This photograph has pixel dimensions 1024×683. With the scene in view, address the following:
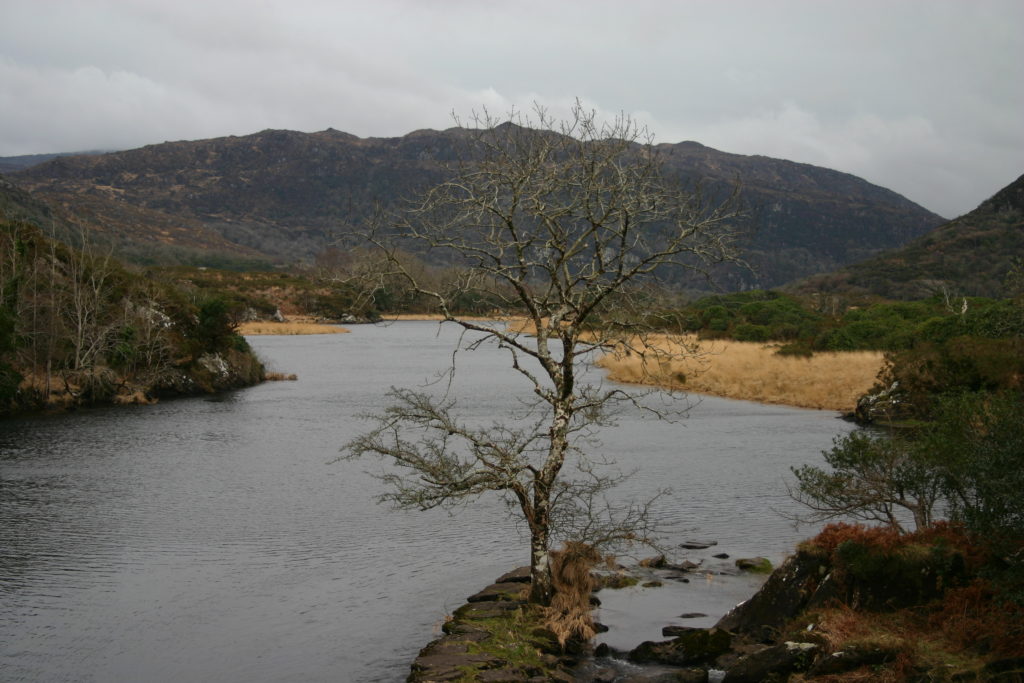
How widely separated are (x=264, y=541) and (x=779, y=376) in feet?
125

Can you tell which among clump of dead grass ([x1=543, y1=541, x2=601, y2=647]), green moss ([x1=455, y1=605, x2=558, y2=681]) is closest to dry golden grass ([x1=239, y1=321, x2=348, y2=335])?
clump of dead grass ([x1=543, y1=541, x2=601, y2=647])

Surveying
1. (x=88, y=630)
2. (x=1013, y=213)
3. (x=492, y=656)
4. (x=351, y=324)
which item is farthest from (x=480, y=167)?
(x=1013, y=213)

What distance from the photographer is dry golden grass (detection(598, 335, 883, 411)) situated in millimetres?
48219

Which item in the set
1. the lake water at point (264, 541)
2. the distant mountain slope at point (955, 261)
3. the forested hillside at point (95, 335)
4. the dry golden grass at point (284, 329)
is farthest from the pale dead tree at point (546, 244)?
the distant mountain slope at point (955, 261)

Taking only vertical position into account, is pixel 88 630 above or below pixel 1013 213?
below

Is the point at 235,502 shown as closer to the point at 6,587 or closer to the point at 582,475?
the point at 6,587

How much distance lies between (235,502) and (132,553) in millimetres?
5461

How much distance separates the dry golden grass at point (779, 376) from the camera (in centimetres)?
4822

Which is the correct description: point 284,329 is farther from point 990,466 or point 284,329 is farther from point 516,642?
point 990,466

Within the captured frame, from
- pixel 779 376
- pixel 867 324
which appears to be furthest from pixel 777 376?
pixel 867 324

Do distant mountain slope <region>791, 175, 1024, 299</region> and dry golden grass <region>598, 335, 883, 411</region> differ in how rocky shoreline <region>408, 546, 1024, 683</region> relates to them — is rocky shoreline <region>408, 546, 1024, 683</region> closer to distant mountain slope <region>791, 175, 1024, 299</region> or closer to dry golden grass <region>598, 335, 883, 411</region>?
dry golden grass <region>598, 335, 883, 411</region>

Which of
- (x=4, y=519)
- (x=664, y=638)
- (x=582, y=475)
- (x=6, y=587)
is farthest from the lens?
(x=582, y=475)

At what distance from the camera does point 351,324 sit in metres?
150

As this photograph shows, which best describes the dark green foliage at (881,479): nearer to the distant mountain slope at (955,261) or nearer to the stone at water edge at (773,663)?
the stone at water edge at (773,663)
